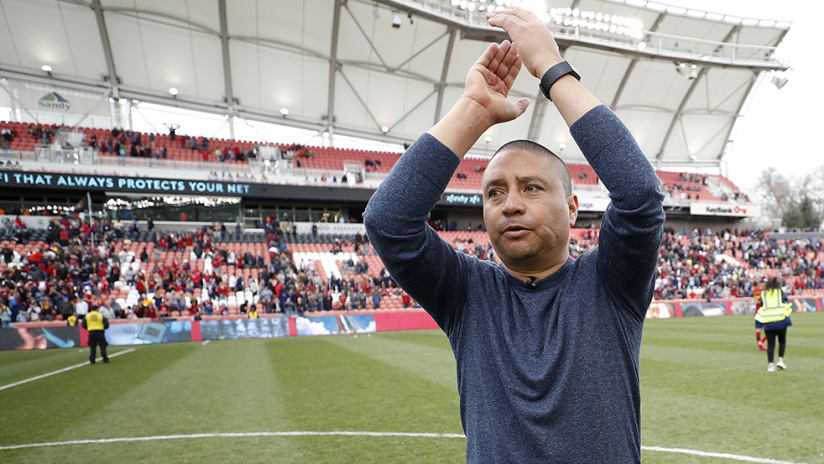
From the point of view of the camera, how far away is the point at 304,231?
110 ft

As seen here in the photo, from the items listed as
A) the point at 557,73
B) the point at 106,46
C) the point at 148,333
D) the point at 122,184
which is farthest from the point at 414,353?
the point at 106,46

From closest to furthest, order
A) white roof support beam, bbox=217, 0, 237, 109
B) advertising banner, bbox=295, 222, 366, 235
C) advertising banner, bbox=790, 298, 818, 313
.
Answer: advertising banner, bbox=790, 298, 818, 313 → white roof support beam, bbox=217, 0, 237, 109 → advertising banner, bbox=295, 222, 366, 235

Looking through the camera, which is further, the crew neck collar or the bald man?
the crew neck collar

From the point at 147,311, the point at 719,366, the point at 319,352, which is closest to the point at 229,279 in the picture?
the point at 147,311

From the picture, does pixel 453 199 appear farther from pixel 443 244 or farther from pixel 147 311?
pixel 443 244

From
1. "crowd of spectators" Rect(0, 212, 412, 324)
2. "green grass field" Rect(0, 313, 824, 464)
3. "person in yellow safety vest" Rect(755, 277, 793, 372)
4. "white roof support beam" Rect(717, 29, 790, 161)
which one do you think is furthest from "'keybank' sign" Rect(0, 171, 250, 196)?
"white roof support beam" Rect(717, 29, 790, 161)

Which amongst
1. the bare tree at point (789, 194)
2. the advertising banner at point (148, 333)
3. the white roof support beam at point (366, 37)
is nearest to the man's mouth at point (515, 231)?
the advertising banner at point (148, 333)

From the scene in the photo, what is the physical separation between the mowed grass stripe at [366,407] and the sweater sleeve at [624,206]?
14.4 ft

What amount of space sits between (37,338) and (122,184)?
43.2 ft

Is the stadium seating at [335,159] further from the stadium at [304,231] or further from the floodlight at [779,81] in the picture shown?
the floodlight at [779,81]

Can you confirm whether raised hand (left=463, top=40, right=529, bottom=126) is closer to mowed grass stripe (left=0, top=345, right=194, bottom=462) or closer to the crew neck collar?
the crew neck collar

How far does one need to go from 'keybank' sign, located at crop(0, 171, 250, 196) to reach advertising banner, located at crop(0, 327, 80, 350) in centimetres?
1281

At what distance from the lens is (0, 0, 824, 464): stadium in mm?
6758

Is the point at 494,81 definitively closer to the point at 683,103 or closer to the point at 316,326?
the point at 316,326
